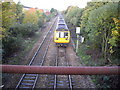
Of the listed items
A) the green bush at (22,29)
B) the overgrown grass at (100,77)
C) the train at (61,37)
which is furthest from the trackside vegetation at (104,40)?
the green bush at (22,29)

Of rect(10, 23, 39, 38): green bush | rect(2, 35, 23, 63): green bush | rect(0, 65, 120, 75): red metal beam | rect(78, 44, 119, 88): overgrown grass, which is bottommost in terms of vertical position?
rect(78, 44, 119, 88): overgrown grass

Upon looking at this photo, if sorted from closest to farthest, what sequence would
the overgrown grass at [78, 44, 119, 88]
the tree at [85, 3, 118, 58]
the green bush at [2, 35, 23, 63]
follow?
the overgrown grass at [78, 44, 119, 88] → the tree at [85, 3, 118, 58] → the green bush at [2, 35, 23, 63]

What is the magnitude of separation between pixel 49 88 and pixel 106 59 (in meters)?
5.06

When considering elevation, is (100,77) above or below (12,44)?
below

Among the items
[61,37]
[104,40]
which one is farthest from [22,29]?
[104,40]

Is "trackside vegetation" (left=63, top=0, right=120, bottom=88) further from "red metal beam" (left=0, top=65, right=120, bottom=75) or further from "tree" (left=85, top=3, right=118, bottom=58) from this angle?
"red metal beam" (left=0, top=65, right=120, bottom=75)

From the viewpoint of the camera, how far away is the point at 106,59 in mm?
9078

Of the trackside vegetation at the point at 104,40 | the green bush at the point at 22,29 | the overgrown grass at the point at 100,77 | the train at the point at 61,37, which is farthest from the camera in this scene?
the green bush at the point at 22,29

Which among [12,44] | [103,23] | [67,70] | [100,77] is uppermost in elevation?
[103,23]

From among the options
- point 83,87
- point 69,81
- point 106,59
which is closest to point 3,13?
point 69,81

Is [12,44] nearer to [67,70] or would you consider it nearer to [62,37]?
[62,37]

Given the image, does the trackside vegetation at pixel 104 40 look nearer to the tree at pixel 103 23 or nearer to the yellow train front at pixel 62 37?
the tree at pixel 103 23

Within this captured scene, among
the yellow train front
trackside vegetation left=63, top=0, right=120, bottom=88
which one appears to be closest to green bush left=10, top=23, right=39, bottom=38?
the yellow train front

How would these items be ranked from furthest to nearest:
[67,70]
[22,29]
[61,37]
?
[22,29] < [61,37] < [67,70]
